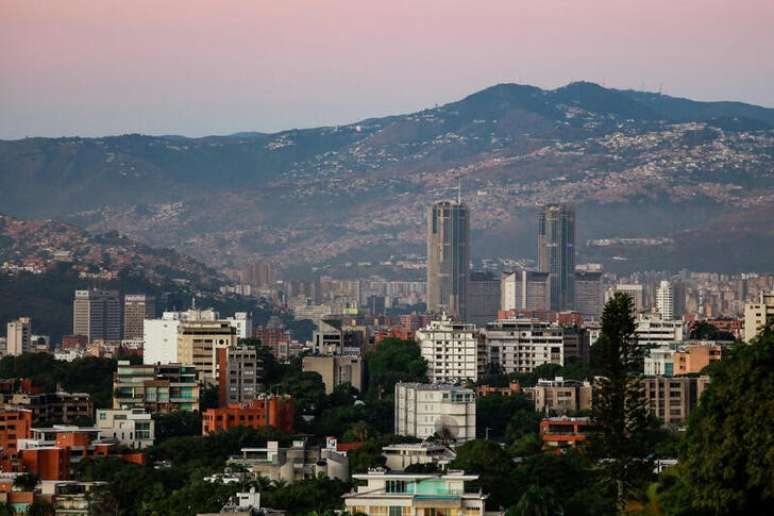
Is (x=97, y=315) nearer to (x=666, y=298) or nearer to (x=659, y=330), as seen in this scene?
(x=666, y=298)

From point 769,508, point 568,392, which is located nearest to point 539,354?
point 568,392

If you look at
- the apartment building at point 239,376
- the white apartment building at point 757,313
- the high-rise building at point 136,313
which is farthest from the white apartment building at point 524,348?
the high-rise building at point 136,313

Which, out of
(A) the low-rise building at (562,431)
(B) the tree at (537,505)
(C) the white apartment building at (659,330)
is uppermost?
(C) the white apartment building at (659,330)

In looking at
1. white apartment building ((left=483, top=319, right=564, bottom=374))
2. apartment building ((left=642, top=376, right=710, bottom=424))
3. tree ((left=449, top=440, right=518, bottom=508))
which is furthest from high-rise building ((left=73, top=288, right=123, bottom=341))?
tree ((left=449, top=440, right=518, bottom=508))

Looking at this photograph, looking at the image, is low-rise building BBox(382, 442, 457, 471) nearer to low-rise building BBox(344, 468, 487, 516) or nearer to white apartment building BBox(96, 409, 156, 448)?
low-rise building BBox(344, 468, 487, 516)

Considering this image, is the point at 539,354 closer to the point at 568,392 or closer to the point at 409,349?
the point at 409,349

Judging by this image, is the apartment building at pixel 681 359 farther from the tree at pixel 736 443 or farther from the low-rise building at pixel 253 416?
the tree at pixel 736 443
